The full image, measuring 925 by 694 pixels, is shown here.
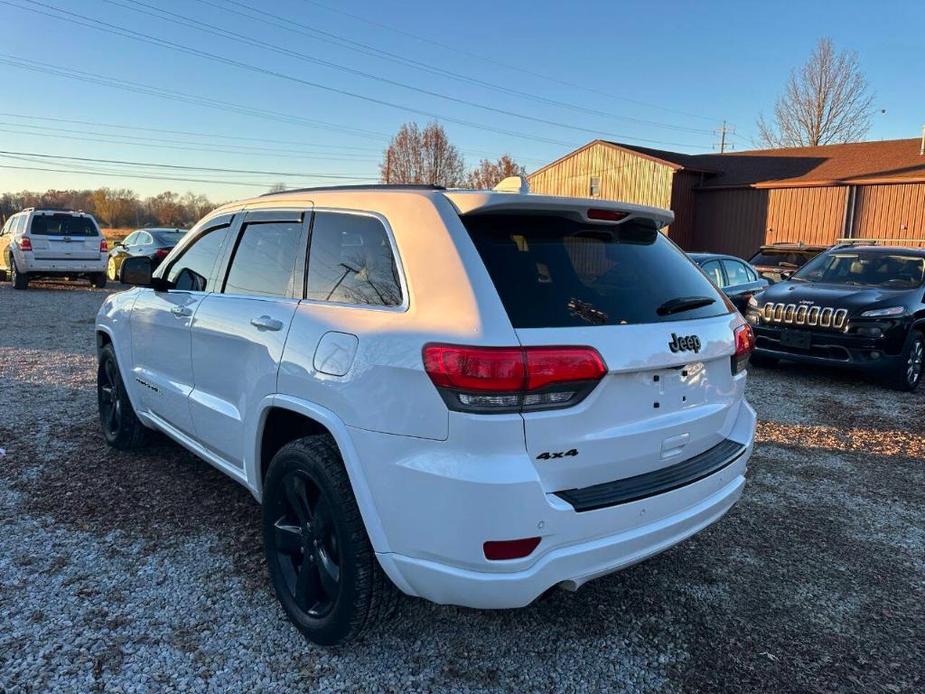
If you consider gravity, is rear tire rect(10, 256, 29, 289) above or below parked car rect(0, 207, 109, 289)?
below

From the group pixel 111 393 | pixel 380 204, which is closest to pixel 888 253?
pixel 380 204

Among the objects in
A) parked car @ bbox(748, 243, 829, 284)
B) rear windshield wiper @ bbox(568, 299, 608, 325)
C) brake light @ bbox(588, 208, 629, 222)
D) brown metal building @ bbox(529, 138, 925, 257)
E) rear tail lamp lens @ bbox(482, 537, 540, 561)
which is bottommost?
rear tail lamp lens @ bbox(482, 537, 540, 561)

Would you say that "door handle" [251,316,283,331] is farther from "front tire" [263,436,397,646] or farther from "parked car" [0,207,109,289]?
"parked car" [0,207,109,289]

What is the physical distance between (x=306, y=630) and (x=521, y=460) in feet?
4.03

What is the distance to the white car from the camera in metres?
2.08

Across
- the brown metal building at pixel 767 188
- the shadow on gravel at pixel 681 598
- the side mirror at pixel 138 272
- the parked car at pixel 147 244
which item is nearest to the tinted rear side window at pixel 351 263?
the shadow on gravel at pixel 681 598

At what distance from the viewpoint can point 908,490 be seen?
4438mm

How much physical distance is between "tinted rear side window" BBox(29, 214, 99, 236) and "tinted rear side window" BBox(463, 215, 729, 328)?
16.7m

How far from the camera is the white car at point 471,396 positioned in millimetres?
2082

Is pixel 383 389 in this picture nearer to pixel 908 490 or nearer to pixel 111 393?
pixel 111 393

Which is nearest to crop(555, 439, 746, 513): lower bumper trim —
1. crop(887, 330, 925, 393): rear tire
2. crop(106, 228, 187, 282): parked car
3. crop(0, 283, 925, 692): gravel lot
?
crop(0, 283, 925, 692): gravel lot

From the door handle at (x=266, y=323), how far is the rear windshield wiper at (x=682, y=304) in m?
1.54

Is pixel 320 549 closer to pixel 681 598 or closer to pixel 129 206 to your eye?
pixel 681 598

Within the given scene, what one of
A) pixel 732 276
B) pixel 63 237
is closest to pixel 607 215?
pixel 732 276
